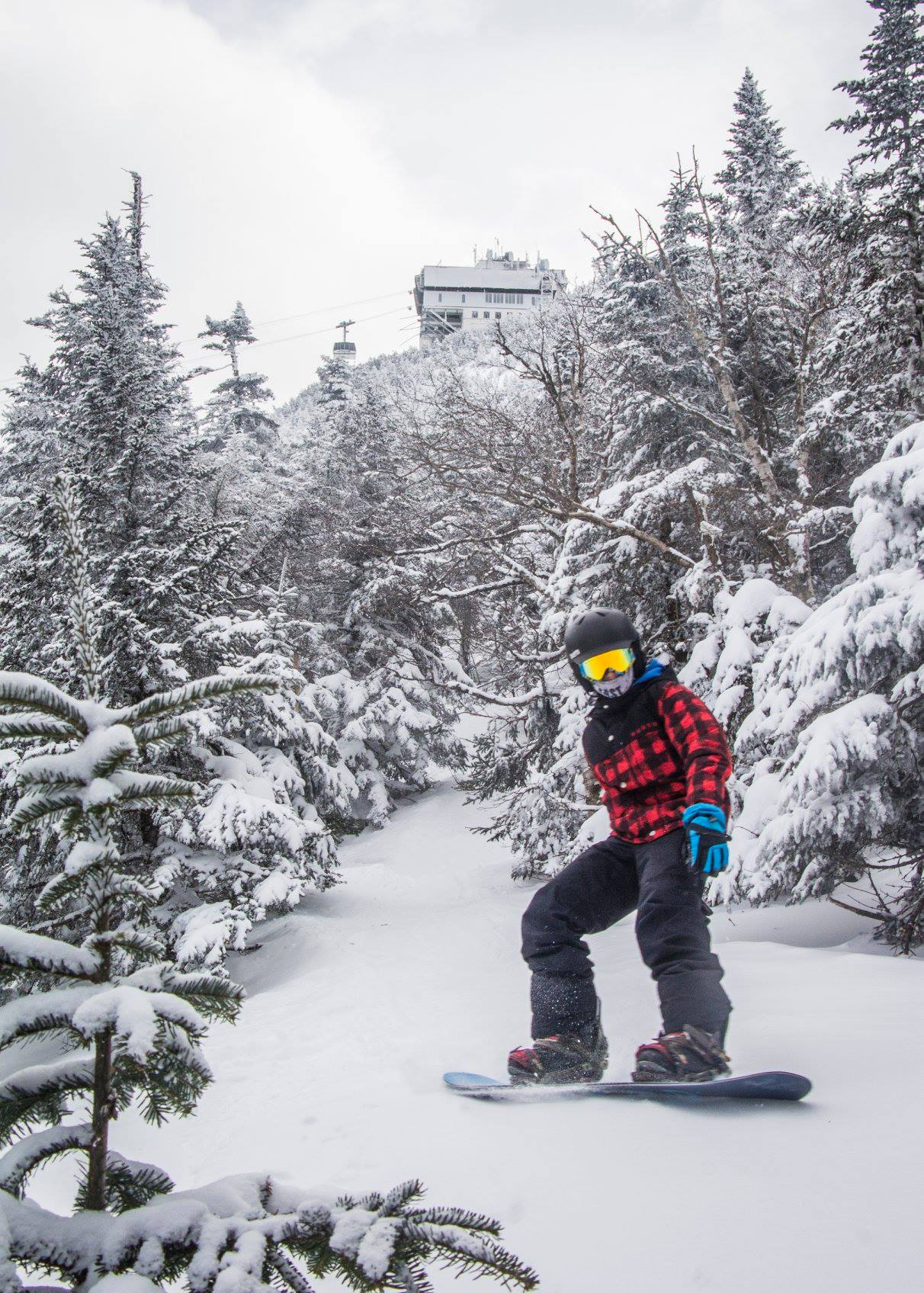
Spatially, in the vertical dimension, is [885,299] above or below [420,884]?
above

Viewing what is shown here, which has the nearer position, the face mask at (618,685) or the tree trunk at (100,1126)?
the tree trunk at (100,1126)

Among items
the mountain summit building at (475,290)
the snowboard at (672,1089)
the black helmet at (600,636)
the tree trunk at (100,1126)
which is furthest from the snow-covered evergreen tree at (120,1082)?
the mountain summit building at (475,290)

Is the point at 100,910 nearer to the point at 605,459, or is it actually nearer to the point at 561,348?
the point at 605,459

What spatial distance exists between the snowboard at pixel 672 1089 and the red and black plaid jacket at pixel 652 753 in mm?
1153

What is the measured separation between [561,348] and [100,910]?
536 inches

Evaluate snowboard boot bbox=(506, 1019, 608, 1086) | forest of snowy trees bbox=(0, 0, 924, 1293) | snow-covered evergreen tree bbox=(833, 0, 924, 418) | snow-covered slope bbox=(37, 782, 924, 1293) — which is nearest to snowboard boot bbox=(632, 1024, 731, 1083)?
snow-covered slope bbox=(37, 782, 924, 1293)

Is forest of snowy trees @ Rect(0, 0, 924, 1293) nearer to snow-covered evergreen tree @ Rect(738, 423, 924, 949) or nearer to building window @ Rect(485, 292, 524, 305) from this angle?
snow-covered evergreen tree @ Rect(738, 423, 924, 949)

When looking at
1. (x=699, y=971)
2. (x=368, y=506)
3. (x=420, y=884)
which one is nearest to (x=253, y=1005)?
(x=699, y=971)

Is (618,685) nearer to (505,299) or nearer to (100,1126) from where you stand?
(100,1126)

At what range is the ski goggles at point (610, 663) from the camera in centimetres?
375

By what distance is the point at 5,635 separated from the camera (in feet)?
29.8

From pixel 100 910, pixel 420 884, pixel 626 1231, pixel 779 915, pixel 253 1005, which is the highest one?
pixel 100 910

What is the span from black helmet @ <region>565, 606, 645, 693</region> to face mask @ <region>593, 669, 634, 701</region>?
0.07m

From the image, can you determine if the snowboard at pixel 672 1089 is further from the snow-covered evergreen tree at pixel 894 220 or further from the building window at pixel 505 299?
the building window at pixel 505 299
